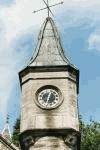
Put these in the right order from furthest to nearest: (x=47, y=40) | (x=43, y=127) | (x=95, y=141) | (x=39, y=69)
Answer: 1. (x=95, y=141)
2. (x=47, y=40)
3. (x=39, y=69)
4. (x=43, y=127)

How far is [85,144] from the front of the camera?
3741 centimetres

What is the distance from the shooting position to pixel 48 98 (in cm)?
2042

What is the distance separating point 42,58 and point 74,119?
3253 mm

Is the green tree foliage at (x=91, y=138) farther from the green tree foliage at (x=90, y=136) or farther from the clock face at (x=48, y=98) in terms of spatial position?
the clock face at (x=48, y=98)

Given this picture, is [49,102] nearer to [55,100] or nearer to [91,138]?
[55,100]

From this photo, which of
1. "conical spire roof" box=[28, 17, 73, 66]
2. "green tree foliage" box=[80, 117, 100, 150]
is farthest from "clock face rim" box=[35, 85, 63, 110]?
"green tree foliage" box=[80, 117, 100, 150]

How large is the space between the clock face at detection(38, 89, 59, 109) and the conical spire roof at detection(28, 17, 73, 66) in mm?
1434

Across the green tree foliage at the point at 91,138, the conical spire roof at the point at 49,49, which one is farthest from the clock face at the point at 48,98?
the green tree foliage at the point at 91,138

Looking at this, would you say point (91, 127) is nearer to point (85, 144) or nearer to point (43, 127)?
point (85, 144)

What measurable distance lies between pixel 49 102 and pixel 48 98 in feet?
0.54

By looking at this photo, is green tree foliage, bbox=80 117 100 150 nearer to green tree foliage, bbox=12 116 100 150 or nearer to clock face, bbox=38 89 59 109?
green tree foliage, bbox=12 116 100 150

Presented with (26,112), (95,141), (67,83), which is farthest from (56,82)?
(95,141)

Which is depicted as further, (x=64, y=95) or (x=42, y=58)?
(x=42, y=58)

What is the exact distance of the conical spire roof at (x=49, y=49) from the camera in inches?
859
